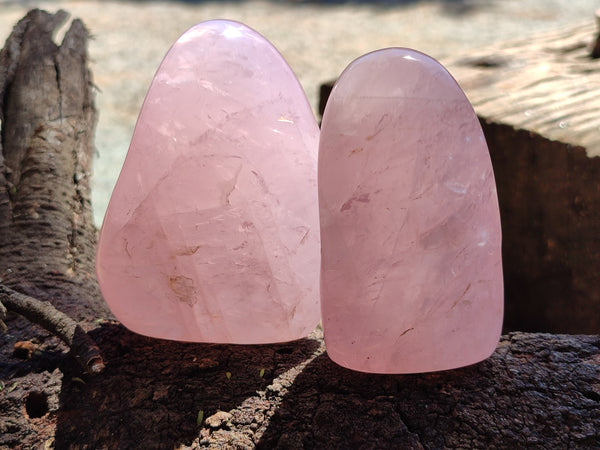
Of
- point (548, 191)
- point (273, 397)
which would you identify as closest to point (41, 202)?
point (273, 397)

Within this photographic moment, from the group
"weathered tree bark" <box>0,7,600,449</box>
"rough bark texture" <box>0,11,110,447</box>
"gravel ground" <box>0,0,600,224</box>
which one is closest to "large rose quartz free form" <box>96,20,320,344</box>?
"weathered tree bark" <box>0,7,600,449</box>

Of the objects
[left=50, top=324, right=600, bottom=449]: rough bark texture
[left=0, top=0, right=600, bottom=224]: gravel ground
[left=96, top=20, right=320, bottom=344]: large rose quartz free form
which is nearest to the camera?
[left=50, top=324, right=600, bottom=449]: rough bark texture

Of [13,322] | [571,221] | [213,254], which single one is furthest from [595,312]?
[13,322]

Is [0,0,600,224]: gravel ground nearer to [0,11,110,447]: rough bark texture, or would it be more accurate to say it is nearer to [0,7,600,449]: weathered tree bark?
[0,11,110,447]: rough bark texture

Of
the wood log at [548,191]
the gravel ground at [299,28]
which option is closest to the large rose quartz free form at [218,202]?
the wood log at [548,191]

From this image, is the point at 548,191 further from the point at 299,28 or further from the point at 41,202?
the point at 299,28

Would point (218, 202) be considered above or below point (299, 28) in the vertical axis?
below

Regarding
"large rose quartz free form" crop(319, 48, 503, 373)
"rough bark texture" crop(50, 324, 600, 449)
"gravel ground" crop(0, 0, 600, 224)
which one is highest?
"gravel ground" crop(0, 0, 600, 224)
